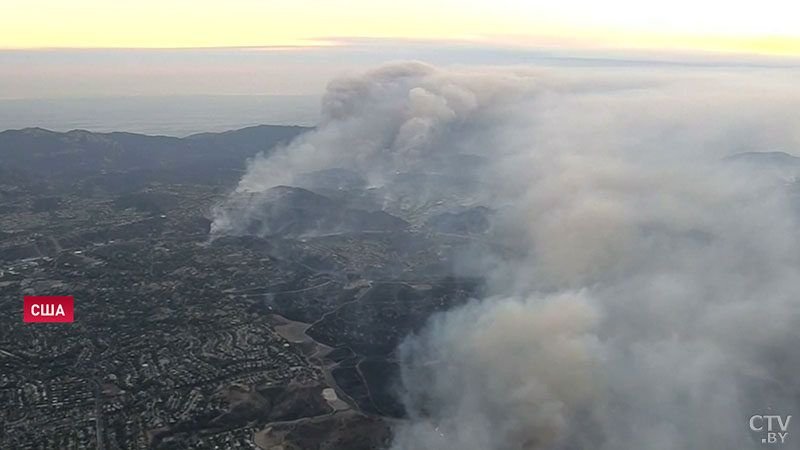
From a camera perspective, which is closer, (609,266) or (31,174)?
(609,266)

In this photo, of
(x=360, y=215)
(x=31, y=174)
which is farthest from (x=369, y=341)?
(x=31, y=174)

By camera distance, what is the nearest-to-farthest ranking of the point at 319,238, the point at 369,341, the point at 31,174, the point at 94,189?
the point at 369,341
the point at 319,238
the point at 94,189
the point at 31,174

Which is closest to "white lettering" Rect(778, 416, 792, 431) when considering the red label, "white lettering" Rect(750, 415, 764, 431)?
"white lettering" Rect(750, 415, 764, 431)

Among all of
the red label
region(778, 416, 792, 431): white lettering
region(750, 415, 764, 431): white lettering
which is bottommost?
the red label

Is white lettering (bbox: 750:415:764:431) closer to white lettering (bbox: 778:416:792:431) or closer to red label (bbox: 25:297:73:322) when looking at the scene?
white lettering (bbox: 778:416:792:431)

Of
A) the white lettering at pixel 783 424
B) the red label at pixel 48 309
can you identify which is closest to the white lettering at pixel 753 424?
the white lettering at pixel 783 424

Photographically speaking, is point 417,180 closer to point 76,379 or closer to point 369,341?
point 369,341

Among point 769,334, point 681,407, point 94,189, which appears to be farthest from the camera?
point 94,189

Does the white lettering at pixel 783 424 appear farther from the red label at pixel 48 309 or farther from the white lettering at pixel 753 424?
the red label at pixel 48 309

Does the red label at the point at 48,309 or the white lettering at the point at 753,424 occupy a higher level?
the white lettering at the point at 753,424
